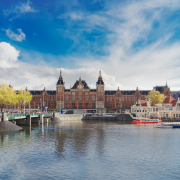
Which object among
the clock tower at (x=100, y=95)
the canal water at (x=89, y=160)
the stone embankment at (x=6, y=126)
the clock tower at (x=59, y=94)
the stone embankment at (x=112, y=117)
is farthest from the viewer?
the clock tower at (x=100, y=95)

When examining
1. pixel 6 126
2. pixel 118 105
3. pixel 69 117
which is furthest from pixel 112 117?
pixel 6 126

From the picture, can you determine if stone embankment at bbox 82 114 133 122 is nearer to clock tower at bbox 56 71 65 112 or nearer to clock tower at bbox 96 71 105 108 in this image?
clock tower at bbox 96 71 105 108

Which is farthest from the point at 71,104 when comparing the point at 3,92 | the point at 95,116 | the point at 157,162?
the point at 157,162

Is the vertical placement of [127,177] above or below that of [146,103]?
below

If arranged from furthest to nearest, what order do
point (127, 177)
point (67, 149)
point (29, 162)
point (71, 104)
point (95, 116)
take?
point (71, 104), point (95, 116), point (67, 149), point (29, 162), point (127, 177)

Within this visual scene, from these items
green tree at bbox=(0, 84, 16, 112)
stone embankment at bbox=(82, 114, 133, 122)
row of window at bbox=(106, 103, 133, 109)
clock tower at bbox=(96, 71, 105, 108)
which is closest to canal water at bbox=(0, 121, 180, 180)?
stone embankment at bbox=(82, 114, 133, 122)

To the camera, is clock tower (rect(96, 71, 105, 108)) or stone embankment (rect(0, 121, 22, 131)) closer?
→ stone embankment (rect(0, 121, 22, 131))

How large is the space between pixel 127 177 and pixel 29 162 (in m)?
14.0

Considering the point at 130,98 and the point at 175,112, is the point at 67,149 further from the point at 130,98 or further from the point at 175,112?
the point at 130,98

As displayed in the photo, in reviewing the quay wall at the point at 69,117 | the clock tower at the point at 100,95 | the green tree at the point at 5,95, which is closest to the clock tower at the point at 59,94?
the clock tower at the point at 100,95

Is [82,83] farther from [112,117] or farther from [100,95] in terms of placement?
[112,117]

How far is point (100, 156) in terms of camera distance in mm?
34438

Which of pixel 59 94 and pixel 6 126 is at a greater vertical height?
pixel 59 94

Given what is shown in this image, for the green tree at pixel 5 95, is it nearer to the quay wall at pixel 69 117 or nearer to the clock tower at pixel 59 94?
the quay wall at pixel 69 117
